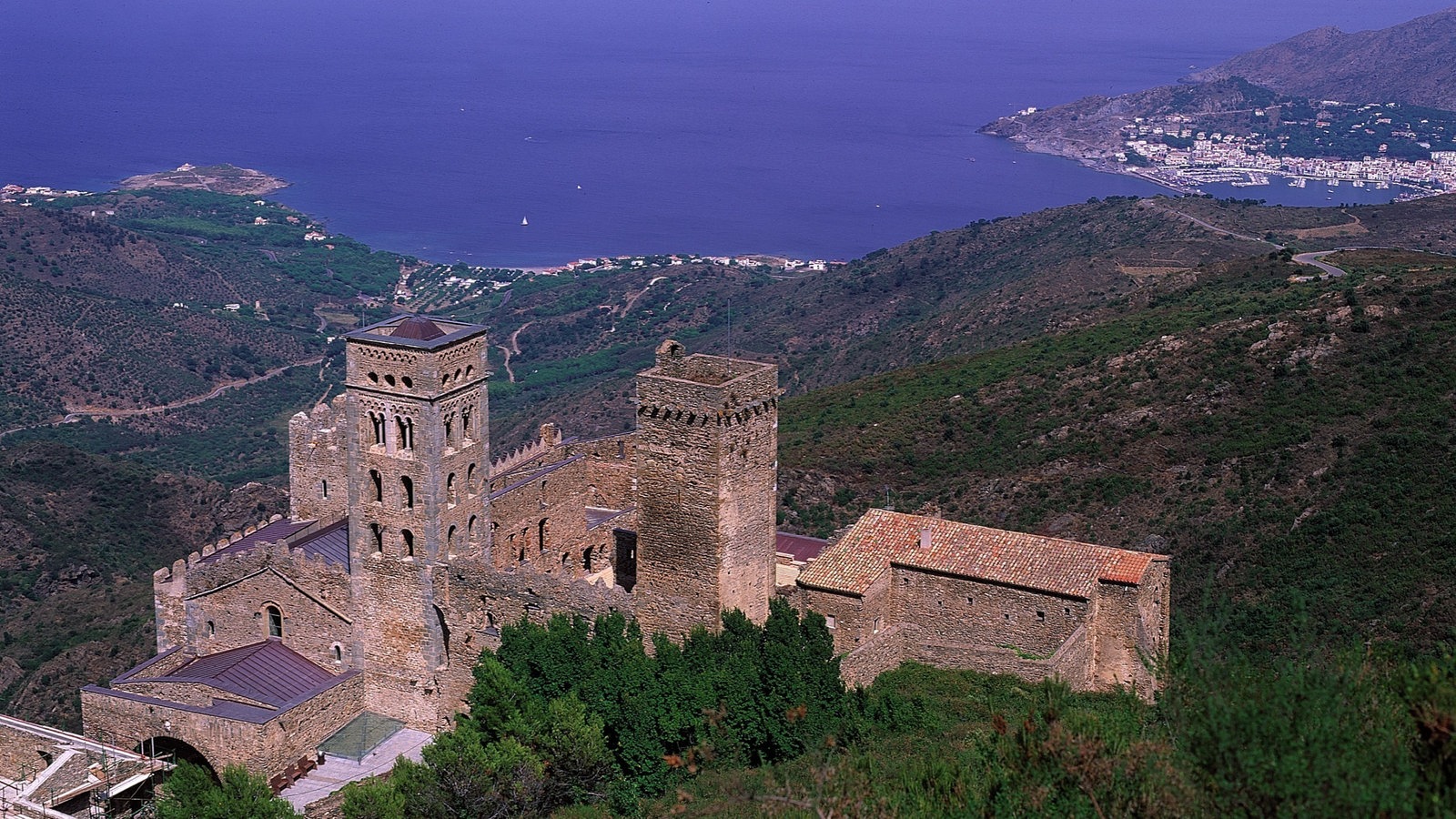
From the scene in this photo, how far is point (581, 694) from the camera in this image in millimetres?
26297

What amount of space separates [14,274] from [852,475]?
62591 millimetres

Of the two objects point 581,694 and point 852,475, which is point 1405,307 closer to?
point 852,475

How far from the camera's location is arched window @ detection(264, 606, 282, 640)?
2922 cm

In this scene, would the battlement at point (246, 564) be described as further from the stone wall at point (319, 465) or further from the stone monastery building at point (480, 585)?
the stone wall at point (319, 465)

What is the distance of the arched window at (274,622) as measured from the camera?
2922 cm

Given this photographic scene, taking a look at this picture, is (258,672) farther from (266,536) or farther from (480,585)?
(480,585)

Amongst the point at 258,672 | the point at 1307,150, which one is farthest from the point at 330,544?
the point at 1307,150

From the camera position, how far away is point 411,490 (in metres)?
27.8

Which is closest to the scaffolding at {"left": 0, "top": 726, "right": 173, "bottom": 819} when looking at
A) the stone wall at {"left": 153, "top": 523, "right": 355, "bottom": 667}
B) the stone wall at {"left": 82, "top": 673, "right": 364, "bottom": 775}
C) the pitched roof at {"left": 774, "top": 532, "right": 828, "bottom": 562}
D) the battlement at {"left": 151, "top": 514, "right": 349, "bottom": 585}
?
the stone wall at {"left": 82, "top": 673, "right": 364, "bottom": 775}

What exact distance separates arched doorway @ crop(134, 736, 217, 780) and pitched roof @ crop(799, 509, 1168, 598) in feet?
36.0

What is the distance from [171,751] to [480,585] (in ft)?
19.8

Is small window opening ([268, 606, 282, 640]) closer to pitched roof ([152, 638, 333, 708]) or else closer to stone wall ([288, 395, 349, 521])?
pitched roof ([152, 638, 333, 708])

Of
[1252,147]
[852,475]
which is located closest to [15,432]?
[852,475]

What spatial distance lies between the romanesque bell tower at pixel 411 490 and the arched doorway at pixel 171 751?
3143 mm
